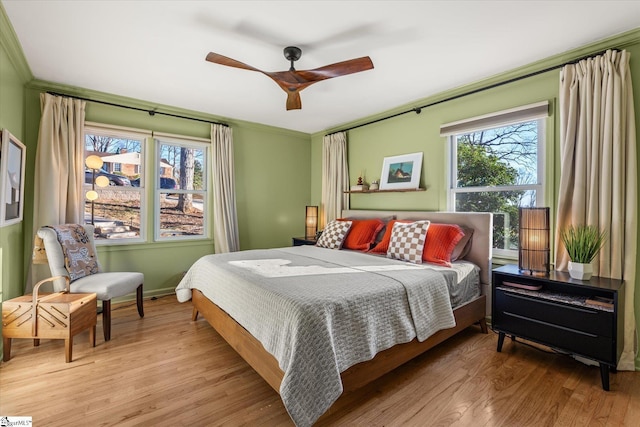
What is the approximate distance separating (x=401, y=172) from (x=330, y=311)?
2670 mm

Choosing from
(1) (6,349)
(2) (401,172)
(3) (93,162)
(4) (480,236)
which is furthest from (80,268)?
(4) (480,236)

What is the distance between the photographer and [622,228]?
2213mm

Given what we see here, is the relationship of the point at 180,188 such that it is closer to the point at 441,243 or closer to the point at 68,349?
the point at 68,349

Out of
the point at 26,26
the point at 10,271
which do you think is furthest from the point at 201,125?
the point at 10,271

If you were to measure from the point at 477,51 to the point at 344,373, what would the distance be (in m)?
2.72

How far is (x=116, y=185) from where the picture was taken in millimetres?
3748

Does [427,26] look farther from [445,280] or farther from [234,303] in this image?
[234,303]

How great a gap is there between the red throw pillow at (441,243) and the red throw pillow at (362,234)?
2.72 ft

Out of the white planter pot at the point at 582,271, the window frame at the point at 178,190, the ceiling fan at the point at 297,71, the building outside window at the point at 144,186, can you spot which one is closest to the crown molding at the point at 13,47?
the building outside window at the point at 144,186

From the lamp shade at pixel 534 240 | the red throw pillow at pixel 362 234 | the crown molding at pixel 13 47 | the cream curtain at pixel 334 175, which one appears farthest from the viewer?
the cream curtain at pixel 334 175

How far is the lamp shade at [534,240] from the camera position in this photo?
2.40 m

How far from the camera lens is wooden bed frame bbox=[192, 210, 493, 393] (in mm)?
1769

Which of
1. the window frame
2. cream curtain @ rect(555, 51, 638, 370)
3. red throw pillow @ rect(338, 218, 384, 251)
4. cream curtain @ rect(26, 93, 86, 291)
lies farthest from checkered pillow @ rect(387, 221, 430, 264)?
cream curtain @ rect(26, 93, 86, 291)

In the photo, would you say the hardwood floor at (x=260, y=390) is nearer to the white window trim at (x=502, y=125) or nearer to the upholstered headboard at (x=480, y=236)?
the upholstered headboard at (x=480, y=236)
